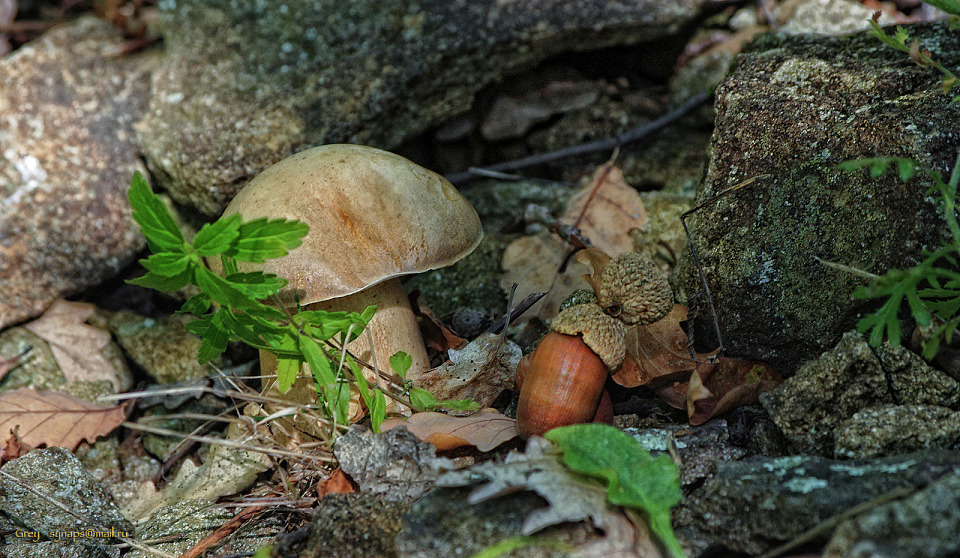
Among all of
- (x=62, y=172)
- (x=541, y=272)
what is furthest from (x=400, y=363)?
(x=62, y=172)

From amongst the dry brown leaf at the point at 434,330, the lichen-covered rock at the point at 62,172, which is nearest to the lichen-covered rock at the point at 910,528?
the dry brown leaf at the point at 434,330

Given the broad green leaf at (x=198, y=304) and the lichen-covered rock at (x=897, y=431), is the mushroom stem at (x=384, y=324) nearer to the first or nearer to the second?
the broad green leaf at (x=198, y=304)

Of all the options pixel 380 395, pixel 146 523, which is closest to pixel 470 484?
pixel 380 395

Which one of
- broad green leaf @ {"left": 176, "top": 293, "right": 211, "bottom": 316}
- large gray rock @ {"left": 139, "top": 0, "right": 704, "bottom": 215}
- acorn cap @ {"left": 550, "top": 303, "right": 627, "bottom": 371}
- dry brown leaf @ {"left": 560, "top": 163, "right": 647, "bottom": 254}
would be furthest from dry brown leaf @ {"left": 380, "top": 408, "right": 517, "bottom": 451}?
large gray rock @ {"left": 139, "top": 0, "right": 704, "bottom": 215}

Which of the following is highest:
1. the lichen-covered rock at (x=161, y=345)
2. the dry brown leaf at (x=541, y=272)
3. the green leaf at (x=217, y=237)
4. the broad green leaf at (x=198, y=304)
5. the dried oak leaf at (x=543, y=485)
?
the green leaf at (x=217, y=237)

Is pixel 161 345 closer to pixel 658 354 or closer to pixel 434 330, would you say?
pixel 434 330
